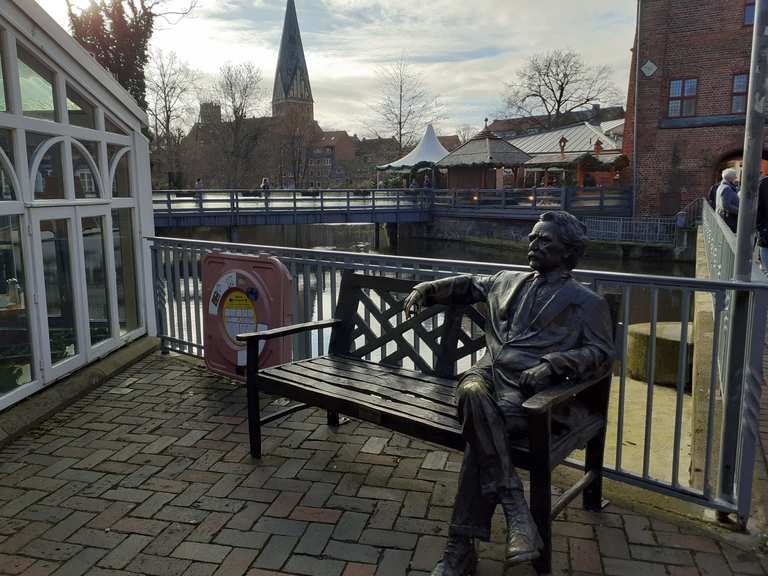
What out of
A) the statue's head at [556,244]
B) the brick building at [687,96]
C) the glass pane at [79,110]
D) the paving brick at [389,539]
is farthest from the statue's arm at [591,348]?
the brick building at [687,96]

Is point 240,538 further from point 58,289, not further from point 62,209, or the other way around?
point 62,209

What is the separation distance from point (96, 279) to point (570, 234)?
4445 mm

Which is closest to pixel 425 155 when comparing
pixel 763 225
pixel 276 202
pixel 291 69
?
pixel 276 202

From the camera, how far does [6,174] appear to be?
459 cm

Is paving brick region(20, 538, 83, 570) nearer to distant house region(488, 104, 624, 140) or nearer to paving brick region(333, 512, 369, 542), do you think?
paving brick region(333, 512, 369, 542)

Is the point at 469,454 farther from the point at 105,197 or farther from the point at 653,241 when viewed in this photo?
the point at 653,241

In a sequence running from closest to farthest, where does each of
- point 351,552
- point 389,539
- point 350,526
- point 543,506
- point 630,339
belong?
1. point 543,506
2. point 351,552
3. point 389,539
4. point 350,526
5. point 630,339

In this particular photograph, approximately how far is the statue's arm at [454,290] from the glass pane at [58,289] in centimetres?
323

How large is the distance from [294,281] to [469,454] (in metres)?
2.78

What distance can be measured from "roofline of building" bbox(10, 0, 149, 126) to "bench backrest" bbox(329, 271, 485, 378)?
9.72ft

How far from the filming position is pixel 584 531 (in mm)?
3074

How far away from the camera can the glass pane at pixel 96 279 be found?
18.6ft

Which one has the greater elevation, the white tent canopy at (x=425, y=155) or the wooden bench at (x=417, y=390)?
the white tent canopy at (x=425, y=155)

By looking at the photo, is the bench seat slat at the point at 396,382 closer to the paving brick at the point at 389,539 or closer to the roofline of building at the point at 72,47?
the paving brick at the point at 389,539
